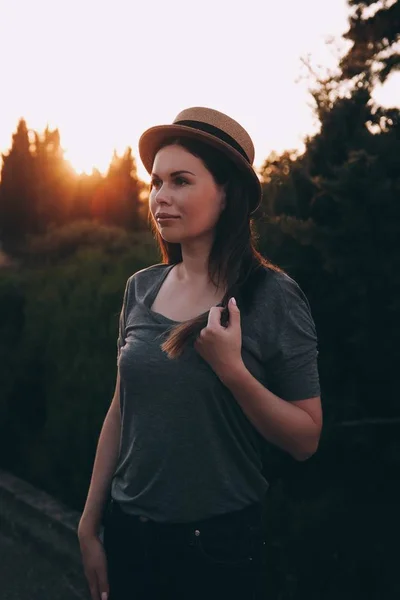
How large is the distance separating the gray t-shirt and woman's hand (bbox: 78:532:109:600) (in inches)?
10.3

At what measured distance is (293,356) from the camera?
1.82 metres

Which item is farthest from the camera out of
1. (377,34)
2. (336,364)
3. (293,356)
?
(377,34)

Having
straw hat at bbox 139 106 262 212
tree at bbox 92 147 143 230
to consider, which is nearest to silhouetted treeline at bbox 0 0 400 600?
straw hat at bbox 139 106 262 212

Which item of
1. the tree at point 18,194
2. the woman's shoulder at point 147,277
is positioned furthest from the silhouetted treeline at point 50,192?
the woman's shoulder at point 147,277

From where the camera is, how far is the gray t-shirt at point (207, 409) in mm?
1838

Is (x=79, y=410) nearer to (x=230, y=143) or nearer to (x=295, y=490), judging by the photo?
(x=295, y=490)

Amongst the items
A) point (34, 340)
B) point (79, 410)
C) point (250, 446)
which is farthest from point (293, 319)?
point (34, 340)

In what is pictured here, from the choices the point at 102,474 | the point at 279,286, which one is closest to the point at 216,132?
the point at 279,286

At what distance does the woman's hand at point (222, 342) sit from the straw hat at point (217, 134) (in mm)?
430

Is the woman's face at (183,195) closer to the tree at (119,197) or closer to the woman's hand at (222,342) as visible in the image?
the woman's hand at (222,342)

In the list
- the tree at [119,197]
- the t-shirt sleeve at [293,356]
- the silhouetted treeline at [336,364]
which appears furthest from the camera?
the tree at [119,197]

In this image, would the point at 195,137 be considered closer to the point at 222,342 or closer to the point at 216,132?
the point at 216,132

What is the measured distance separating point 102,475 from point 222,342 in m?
0.68

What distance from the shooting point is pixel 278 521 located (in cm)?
350
